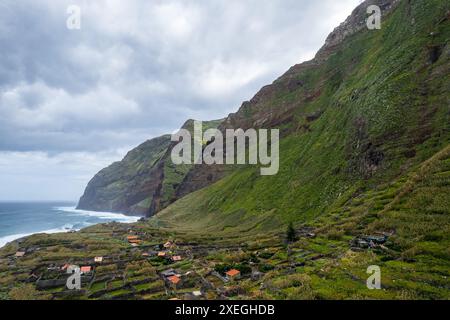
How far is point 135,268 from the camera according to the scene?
249 feet

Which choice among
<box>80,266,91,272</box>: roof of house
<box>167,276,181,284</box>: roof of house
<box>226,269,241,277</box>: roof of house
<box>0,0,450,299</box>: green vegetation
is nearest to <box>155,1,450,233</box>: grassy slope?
<box>0,0,450,299</box>: green vegetation

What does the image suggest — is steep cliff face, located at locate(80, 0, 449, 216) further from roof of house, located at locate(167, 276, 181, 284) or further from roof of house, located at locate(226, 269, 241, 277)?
roof of house, located at locate(167, 276, 181, 284)

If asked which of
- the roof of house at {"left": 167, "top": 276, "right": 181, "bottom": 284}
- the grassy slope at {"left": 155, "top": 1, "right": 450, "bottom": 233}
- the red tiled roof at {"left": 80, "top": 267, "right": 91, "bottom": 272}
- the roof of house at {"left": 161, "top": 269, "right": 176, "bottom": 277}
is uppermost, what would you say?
the grassy slope at {"left": 155, "top": 1, "right": 450, "bottom": 233}

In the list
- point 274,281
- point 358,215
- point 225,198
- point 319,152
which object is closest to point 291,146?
point 319,152

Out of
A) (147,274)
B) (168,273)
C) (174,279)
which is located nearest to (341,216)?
(174,279)

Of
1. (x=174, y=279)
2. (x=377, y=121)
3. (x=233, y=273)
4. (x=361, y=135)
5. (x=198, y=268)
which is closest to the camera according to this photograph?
(x=233, y=273)

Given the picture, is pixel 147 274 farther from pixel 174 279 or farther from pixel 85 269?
pixel 85 269

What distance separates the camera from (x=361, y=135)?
100312 mm

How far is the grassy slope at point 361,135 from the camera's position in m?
82.2

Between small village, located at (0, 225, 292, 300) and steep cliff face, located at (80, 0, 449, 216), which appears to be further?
steep cliff face, located at (80, 0, 449, 216)

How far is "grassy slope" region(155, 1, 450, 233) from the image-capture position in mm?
82194

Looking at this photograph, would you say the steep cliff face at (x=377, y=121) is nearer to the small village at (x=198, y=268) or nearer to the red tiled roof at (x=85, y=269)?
the small village at (x=198, y=268)

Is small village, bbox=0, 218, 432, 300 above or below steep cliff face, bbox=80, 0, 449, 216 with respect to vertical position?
below
